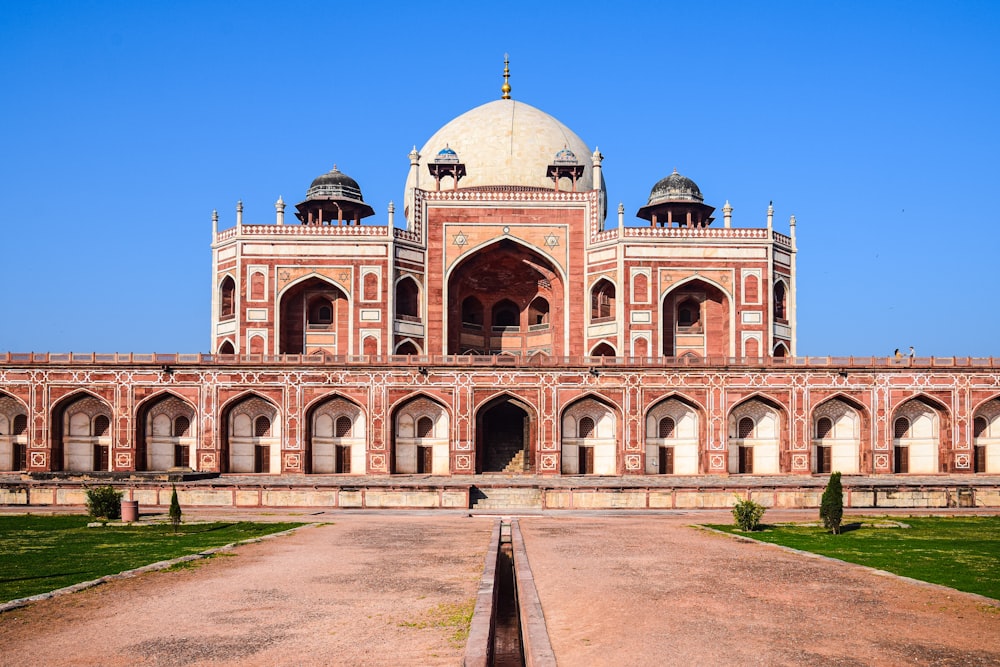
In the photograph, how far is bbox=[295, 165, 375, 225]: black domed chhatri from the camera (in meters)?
42.1

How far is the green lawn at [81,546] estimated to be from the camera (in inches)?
481

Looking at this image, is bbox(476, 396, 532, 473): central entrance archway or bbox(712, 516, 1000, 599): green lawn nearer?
bbox(712, 516, 1000, 599): green lawn

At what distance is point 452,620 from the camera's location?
9719 millimetres

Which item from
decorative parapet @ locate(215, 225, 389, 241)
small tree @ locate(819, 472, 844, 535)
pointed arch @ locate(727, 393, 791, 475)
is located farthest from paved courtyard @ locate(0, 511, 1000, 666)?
decorative parapet @ locate(215, 225, 389, 241)

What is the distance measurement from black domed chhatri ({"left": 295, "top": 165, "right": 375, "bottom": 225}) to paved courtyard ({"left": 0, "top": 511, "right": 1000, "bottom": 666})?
28.2 m

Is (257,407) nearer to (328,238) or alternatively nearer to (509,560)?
(328,238)

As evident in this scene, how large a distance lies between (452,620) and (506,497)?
1671cm

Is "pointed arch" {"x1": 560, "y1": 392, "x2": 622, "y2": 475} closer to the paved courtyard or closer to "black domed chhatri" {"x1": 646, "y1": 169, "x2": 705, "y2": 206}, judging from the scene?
"black domed chhatri" {"x1": 646, "y1": 169, "x2": 705, "y2": 206}

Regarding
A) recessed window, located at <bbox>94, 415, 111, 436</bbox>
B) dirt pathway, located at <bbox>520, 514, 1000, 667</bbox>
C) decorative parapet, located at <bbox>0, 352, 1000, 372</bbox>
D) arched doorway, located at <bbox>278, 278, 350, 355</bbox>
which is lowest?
dirt pathway, located at <bbox>520, 514, 1000, 667</bbox>

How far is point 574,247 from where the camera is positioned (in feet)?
138

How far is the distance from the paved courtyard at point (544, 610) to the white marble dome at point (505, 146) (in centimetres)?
3220

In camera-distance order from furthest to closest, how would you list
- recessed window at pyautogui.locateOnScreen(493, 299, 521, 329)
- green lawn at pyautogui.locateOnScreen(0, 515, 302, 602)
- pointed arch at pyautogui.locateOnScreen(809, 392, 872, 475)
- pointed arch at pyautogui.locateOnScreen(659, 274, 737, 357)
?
recessed window at pyautogui.locateOnScreen(493, 299, 521, 329) → pointed arch at pyautogui.locateOnScreen(659, 274, 737, 357) → pointed arch at pyautogui.locateOnScreen(809, 392, 872, 475) → green lawn at pyautogui.locateOnScreen(0, 515, 302, 602)

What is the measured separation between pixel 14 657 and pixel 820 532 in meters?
15.7

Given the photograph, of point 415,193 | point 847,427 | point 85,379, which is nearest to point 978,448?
point 847,427
